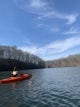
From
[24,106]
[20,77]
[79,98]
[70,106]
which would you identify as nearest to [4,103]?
[24,106]

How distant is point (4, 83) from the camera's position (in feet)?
133

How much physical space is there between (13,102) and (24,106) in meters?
2.50

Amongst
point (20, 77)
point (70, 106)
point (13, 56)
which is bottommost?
point (70, 106)

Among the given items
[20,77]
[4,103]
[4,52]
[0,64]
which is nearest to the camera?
[4,103]

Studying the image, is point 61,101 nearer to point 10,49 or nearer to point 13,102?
point 13,102

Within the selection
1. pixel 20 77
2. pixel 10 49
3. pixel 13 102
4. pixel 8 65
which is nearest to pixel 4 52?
pixel 10 49

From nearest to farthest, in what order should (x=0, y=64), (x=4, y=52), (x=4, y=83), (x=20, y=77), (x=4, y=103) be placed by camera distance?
1. (x=4, y=103)
2. (x=4, y=83)
3. (x=20, y=77)
4. (x=0, y=64)
5. (x=4, y=52)

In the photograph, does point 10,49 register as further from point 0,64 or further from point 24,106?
point 24,106

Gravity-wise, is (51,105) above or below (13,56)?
below

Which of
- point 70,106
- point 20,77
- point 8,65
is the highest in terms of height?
point 8,65

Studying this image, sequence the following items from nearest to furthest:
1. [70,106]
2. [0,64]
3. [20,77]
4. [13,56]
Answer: [70,106] → [20,77] → [0,64] → [13,56]

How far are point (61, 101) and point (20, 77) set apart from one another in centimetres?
2614

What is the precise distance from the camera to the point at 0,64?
137625 millimetres

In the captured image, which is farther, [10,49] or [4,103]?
[10,49]
